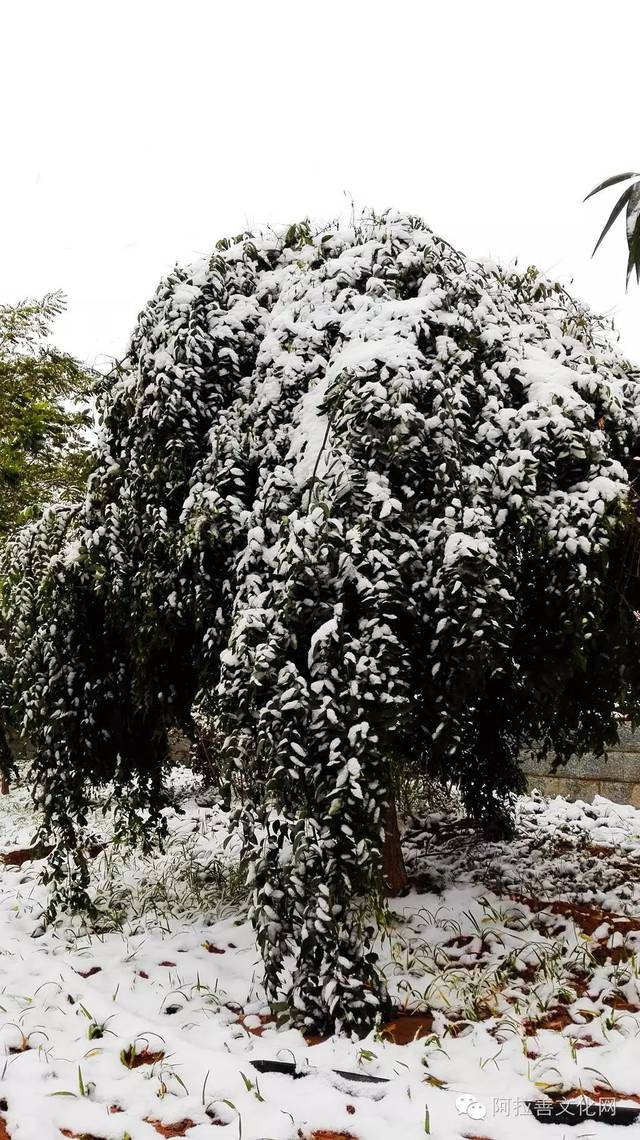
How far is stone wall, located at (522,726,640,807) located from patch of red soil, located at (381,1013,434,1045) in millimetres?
4049

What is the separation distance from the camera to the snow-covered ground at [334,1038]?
7.45 feet

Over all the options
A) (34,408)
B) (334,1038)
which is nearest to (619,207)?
(334,1038)

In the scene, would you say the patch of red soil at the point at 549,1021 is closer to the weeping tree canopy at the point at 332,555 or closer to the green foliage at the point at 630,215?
the weeping tree canopy at the point at 332,555

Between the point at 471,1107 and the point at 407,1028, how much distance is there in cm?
62

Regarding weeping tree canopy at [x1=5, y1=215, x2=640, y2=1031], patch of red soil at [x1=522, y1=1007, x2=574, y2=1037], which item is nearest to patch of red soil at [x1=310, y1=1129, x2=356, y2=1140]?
weeping tree canopy at [x1=5, y1=215, x2=640, y2=1031]

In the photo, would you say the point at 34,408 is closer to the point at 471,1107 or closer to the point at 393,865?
the point at 393,865

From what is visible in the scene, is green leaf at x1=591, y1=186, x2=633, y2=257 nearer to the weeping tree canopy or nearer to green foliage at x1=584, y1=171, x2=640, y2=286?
green foliage at x1=584, y1=171, x2=640, y2=286

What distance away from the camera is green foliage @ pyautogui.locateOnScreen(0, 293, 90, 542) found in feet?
26.8

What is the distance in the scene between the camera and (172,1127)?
2.24 m

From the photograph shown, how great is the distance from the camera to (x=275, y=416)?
340 centimetres

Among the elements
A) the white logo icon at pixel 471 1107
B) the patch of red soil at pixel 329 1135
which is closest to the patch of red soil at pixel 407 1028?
the white logo icon at pixel 471 1107

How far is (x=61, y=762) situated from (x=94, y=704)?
340 mm

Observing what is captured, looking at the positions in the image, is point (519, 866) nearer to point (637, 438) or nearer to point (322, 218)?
point (637, 438)

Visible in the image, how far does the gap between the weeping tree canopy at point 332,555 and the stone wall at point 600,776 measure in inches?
117
